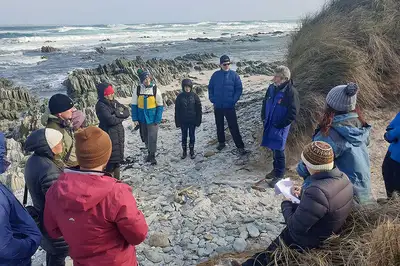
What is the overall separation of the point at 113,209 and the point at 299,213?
1390mm

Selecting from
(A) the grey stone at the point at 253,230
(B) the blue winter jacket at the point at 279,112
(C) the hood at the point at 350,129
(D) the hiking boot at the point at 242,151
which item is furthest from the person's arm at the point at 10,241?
(D) the hiking boot at the point at 242,151

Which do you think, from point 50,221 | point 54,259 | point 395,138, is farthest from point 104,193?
point 395,138

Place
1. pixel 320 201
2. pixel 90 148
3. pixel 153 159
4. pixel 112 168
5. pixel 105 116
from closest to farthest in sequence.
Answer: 1. pixel 90 148
2. pixel 320 201
3. pixel 105 116
4. pixel 112 168
5. pixel 153 159

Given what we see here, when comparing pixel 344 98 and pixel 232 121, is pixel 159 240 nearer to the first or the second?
pixel 344 98

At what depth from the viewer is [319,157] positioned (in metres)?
2.61

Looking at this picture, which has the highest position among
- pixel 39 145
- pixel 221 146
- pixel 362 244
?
pixel 39 145

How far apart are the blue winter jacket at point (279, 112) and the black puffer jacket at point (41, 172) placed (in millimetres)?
3462

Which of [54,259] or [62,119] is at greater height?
[62,119]

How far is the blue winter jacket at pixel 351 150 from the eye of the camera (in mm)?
3496

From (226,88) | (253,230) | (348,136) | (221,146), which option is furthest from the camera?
(221,146)

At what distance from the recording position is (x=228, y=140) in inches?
311

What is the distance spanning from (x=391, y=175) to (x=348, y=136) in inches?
38.9

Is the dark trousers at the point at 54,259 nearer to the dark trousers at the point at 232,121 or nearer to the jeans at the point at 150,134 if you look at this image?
the jeans at the point at 150,134

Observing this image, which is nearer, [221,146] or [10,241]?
[10,241]
